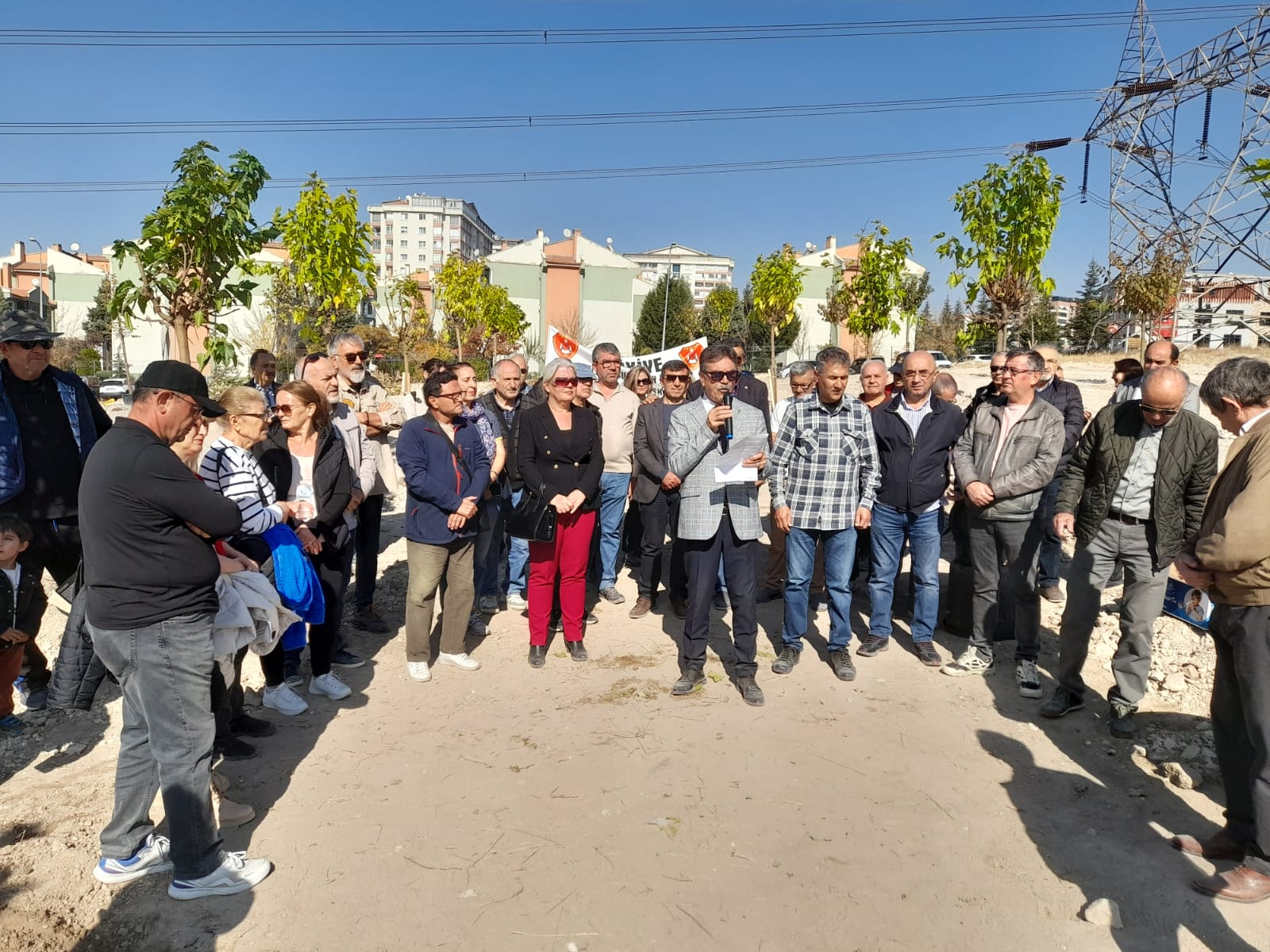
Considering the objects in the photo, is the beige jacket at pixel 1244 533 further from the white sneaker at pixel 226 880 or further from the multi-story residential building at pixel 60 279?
the multi-story residential building at pixel 60 279

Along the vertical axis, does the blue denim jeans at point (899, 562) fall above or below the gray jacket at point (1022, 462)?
below

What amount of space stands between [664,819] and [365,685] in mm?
2444

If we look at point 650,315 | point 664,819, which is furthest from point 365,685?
point 650,315

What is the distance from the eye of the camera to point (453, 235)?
118000 millimetres

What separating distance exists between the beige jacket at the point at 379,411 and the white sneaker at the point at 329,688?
1669mm

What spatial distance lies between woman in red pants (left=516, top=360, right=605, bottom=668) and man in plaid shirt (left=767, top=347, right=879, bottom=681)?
4.25ft

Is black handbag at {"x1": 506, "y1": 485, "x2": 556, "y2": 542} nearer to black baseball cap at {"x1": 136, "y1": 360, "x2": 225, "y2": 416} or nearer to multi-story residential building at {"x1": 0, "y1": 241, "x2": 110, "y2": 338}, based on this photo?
black baseball cap at {"x1": 136, "y1": 360, "x2": 225, "y2": 416}

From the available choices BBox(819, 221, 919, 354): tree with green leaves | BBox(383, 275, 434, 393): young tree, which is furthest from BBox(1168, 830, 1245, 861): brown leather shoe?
BBox(383, 275, 434, 393): young tree

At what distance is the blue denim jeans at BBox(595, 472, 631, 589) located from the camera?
684 cm

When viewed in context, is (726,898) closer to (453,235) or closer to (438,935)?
(438,935)

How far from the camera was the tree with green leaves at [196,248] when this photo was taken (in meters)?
6.41

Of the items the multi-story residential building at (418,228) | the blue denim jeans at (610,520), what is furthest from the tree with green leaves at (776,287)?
the multi-story residential building at (418,228)

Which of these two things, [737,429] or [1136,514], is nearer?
[1136,514]

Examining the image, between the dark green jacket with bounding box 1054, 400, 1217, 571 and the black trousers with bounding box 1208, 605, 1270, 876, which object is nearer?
the black trousers with bounding box 1208, 605, 1270, 876
